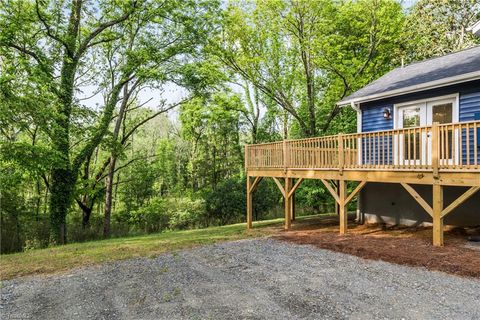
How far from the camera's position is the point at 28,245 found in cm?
1727

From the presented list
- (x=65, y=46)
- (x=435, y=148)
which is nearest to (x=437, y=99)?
(x=435, y=148)

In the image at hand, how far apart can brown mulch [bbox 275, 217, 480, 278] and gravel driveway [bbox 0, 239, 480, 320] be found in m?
0.41

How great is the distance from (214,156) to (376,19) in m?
15.1

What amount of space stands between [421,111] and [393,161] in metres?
3.00

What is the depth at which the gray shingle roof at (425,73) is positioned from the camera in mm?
9430

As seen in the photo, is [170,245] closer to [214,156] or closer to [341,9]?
[341,9]

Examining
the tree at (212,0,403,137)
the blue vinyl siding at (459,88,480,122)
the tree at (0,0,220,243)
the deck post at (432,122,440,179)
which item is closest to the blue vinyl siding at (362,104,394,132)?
the blue vinyl siding at (459,88,480,122)

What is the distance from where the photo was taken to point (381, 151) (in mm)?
10703

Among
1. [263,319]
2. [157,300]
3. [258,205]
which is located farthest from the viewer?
[258,205]

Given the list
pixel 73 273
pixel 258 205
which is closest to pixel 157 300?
pixel 73 273

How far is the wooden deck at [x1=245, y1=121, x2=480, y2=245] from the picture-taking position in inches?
278

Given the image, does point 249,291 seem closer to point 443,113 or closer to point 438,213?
point 438,213

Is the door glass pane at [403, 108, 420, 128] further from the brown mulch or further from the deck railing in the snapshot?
the brown mulch

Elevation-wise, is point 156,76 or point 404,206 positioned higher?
point 156,76
